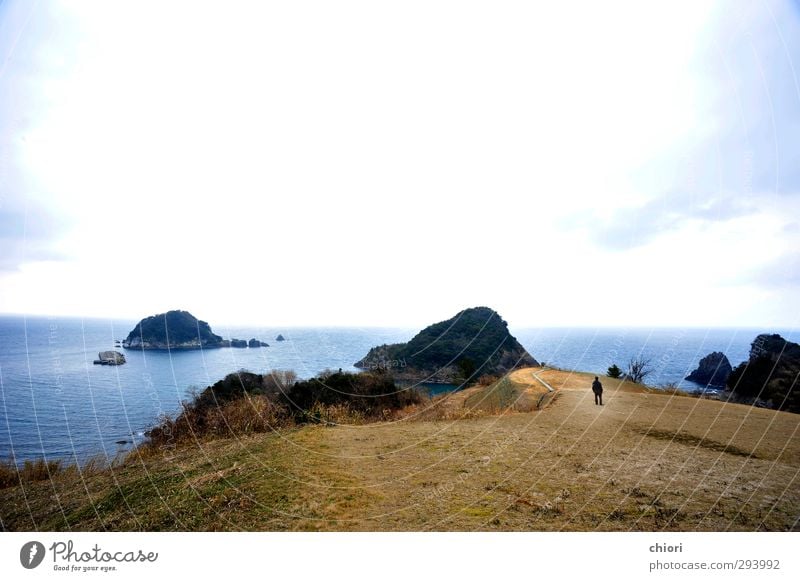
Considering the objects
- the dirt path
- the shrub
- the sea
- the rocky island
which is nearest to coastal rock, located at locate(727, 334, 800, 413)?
the sea

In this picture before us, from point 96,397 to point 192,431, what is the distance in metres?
6.11

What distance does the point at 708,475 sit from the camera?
A: 14.9 feet

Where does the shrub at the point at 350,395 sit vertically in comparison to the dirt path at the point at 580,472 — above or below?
below

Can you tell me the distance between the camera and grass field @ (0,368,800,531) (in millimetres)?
3615

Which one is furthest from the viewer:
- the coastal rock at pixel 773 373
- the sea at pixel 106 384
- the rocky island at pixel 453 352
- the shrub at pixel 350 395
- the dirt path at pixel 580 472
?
the rocky island at pixel 453 352

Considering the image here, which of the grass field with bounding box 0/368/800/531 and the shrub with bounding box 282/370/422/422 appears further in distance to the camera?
the shrub with bounding box 282/370/422/422

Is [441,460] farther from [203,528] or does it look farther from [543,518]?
[203,528]

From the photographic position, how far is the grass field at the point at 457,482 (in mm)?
3615

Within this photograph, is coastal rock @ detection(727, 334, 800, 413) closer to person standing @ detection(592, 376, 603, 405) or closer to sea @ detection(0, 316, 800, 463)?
sea @ detection(0, 316, 800, 463)

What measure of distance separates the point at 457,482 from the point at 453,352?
737 inches

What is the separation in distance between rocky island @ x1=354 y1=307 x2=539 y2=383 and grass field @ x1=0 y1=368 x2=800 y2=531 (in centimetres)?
1119

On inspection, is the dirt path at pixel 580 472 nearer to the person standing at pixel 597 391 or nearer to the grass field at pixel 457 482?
the grass field at pixel 457 482

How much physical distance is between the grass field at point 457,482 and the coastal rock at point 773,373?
11.4 ft

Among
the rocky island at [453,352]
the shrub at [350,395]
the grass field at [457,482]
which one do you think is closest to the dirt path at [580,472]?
the grass field at [457,482]
